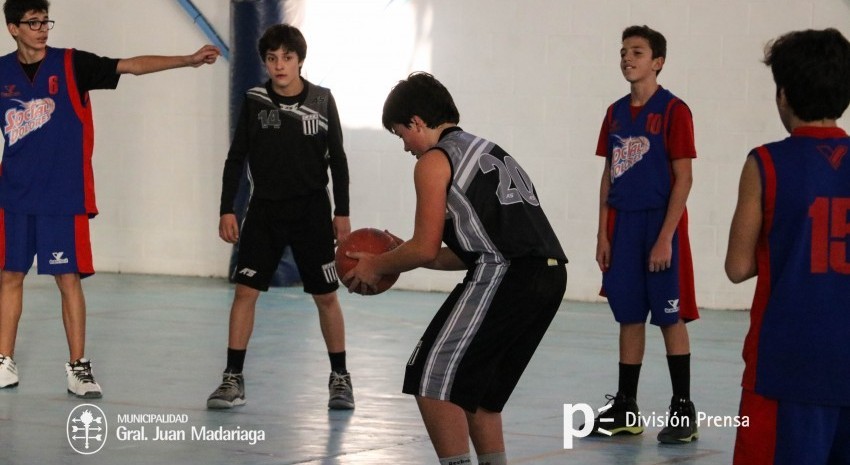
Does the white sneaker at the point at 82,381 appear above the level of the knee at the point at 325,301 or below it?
below

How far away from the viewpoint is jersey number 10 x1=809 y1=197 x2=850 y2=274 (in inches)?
107

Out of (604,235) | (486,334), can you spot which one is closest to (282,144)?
(604,235)

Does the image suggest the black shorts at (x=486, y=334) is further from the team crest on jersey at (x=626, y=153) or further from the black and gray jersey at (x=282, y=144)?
the black and gray jersey at (x=282, y=144)

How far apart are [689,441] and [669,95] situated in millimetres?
1407

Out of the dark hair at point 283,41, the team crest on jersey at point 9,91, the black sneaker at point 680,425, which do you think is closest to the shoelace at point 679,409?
the black sneaker at point 680,425

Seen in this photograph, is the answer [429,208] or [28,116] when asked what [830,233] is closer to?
[429,208]

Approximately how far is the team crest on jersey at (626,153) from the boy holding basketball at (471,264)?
1.42 meters

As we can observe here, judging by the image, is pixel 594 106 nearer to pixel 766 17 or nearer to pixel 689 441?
pixel 766 17

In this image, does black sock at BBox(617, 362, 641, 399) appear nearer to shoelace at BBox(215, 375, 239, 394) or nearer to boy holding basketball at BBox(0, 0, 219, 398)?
shoelace at BBox(215, 375, 239, 394)

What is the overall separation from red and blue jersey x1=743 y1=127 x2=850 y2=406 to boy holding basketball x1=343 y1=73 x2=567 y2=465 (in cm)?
106

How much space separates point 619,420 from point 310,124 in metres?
1.90

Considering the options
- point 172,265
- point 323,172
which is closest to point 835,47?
point 323,172

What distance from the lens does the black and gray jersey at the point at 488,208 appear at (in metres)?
3.68

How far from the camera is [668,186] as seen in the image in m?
5.08
